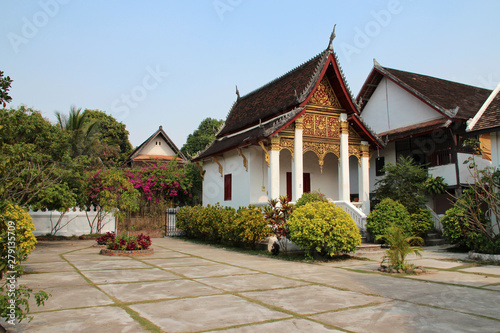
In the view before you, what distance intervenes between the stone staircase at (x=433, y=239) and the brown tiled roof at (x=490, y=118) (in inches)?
181

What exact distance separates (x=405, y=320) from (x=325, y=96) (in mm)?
12782

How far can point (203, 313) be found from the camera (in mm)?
5273

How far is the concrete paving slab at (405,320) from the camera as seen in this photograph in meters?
4.59

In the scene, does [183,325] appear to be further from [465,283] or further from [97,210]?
[97,210]

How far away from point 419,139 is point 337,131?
4651 mm

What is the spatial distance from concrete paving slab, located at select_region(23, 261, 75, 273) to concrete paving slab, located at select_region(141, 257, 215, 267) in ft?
6.86

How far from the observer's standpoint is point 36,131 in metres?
15.8

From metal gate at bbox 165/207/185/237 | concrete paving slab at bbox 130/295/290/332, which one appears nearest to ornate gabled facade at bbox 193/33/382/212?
metal gate at bbox 165/207/185/237

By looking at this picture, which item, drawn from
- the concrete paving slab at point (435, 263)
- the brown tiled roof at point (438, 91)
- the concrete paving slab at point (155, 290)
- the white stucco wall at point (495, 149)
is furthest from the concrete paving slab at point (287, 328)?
the brown tiled roof at point (438, 91)

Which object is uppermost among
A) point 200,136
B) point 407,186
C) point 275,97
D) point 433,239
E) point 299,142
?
point 200,136

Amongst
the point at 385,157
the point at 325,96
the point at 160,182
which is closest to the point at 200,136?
the point at 160,182

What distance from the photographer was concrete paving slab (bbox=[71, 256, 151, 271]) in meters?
9.58

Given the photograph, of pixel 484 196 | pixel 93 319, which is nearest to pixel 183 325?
pixel 93 319

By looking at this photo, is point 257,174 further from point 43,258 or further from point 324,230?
point 43,258
